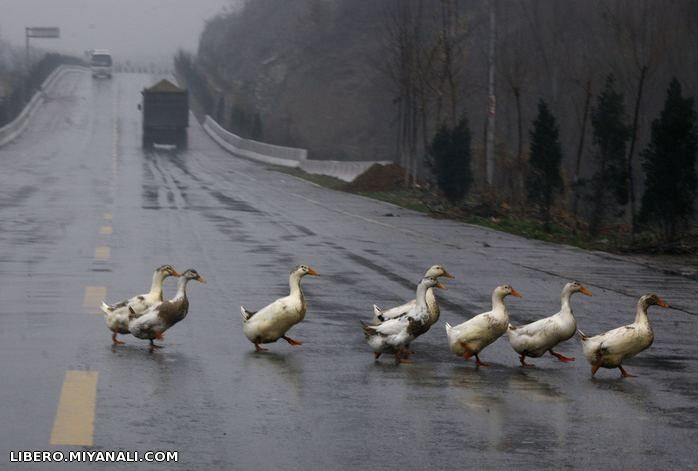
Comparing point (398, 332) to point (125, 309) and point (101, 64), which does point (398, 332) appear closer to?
point (125, 309)

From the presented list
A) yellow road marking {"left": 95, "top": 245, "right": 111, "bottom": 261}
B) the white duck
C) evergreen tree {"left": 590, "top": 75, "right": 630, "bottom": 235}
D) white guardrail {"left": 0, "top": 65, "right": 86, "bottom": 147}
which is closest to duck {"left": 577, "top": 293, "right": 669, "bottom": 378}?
the white duck

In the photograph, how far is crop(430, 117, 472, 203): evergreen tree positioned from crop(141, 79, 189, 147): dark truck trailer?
1424 inches

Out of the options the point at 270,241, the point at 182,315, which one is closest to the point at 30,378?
the point at 182,315

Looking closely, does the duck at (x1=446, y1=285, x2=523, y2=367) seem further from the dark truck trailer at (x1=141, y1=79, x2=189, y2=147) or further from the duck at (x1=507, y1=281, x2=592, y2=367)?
the dark truck trailer at (x1=141, y1=79, x2=189, y2=147)

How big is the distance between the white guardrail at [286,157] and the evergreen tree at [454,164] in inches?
362

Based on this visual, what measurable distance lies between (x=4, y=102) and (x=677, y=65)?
48.2 meters

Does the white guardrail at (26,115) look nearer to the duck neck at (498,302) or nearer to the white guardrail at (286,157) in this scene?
the white guardrail at (286,157)

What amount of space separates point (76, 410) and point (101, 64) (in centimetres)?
12426

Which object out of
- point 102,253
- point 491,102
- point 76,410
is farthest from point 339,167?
point 76,410

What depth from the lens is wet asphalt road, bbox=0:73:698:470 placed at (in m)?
7.60

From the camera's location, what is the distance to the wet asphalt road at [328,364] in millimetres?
7598

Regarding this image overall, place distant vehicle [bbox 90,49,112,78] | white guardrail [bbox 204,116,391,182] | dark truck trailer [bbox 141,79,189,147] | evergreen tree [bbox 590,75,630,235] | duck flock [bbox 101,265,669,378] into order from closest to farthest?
duck flock [bbox 101,265,669,378]
evergreen tree [bbox 590,75,630,235]
white guardrail [bbox 204,116,391,182]
dark truck trailer [bbox 141,79,189,147]
distant vehicle [bbox 90,49,112,78]

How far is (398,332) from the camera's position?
416 inches

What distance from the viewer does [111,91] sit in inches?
4584
